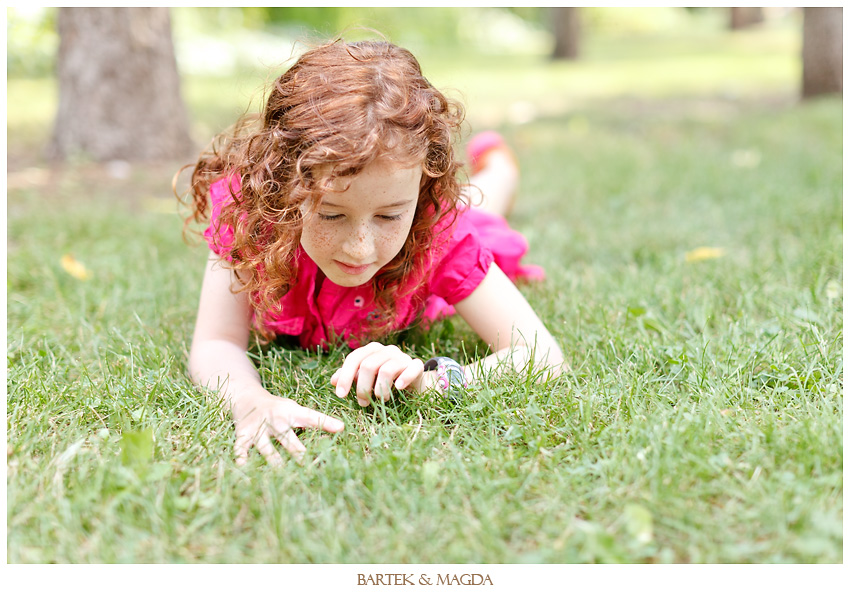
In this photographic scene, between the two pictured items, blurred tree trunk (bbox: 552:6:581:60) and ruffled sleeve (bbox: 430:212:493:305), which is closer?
ruffled sleeve (bbox: 430:212:493:305)

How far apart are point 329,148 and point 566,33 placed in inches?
525

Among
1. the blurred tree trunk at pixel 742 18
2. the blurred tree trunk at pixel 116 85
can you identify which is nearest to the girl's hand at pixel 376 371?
the blurred tree trunk at pixel 116 85

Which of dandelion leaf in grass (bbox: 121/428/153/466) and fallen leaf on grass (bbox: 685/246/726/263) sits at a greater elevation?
dandelion leaf in grass (bbox: 121/428/153/466)

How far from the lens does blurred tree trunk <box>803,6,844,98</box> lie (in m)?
6.48

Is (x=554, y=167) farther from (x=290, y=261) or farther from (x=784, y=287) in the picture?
(x=290, y=261)

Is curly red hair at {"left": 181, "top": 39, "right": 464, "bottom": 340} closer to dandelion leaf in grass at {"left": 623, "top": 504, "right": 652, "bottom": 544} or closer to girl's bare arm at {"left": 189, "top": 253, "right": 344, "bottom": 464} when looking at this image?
girl's bare arm at {"left": 189, "top": 253, "right": 344, "bottom": 464}

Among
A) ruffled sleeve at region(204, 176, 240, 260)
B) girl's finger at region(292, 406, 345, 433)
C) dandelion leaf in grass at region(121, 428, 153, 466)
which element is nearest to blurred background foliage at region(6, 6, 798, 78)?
ruffled sleeve at region(204, 176, 240, 260)

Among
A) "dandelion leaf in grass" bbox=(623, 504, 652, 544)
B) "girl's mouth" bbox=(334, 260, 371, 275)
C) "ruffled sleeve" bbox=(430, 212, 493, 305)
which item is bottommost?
"dandelion leaf in grass" bbox=(623, 504, 652, 544)

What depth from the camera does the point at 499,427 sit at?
1785 mm

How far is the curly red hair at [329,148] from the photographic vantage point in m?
1.69

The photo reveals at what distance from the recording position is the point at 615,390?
1891mm

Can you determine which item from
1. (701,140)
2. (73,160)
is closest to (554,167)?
(701,140)

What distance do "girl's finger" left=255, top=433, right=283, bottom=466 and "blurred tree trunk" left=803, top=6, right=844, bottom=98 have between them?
6570mm

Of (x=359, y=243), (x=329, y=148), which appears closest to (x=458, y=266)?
(x=359, y=243)
